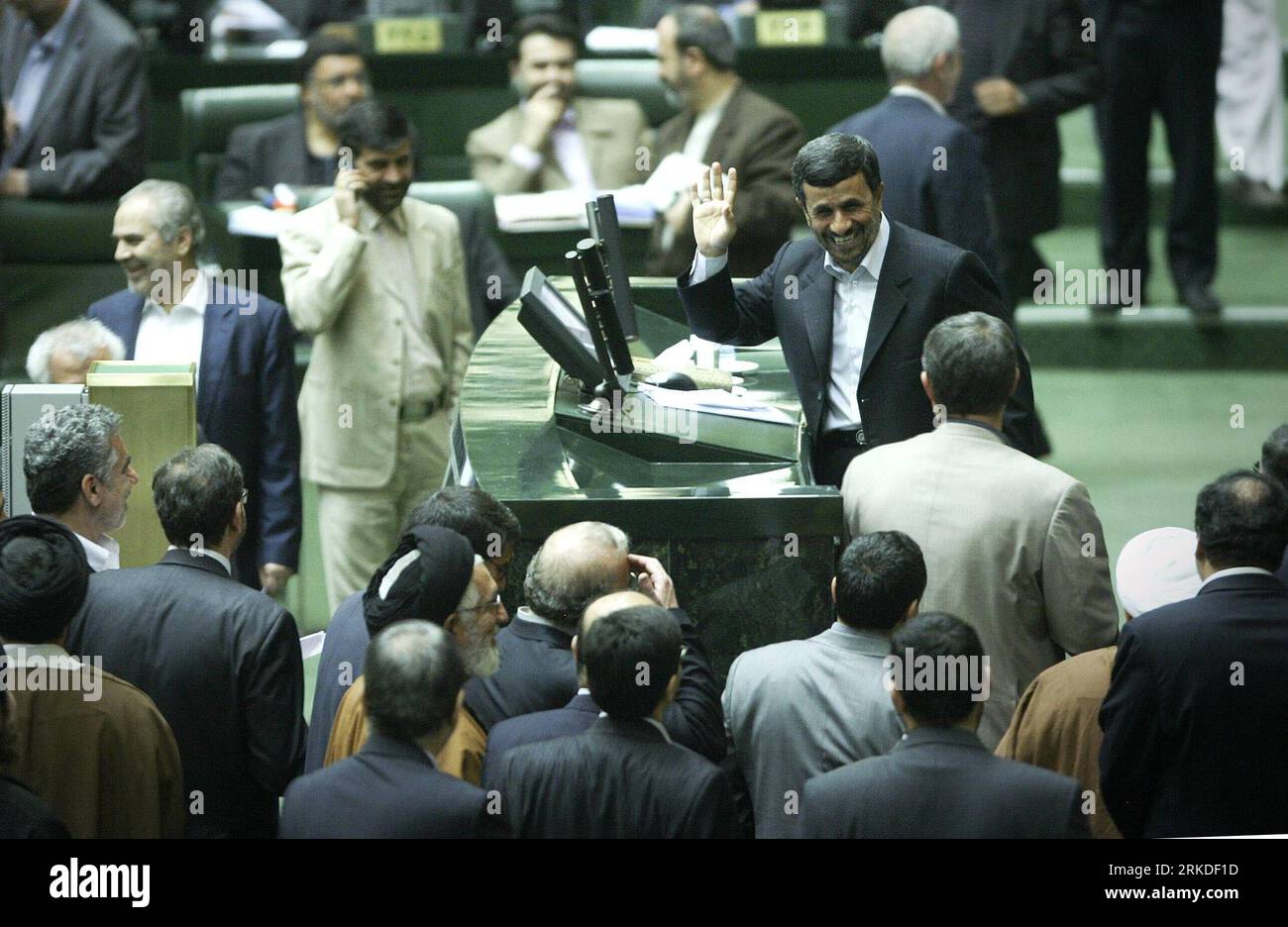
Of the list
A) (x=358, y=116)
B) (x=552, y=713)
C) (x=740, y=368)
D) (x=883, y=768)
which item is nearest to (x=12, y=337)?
(x=358, y=116)

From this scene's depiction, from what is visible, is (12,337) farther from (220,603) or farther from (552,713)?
(552,713)

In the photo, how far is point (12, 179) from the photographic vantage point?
312 inches

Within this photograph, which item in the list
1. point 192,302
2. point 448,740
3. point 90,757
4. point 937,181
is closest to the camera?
point 448,740

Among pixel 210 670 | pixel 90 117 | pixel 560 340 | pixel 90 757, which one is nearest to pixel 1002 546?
pixel 560 340

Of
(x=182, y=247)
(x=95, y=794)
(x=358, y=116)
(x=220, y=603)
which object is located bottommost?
(x=95, y=794)

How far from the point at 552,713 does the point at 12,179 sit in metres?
5.33

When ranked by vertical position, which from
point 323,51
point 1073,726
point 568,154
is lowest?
point 1073,726

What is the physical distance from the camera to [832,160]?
4391mm

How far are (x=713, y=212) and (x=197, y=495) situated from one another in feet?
4.78

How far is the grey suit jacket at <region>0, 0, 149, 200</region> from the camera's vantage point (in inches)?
300

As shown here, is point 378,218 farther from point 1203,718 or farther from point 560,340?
point 1203,718

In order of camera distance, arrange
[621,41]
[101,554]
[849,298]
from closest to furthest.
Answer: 1. [101,554]
2. [849,298]
3. [621,41]

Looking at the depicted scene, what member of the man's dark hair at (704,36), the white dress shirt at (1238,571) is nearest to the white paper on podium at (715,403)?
the white dress shirt at (1238,571)

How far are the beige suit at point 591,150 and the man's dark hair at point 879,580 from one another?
4261 millimetres
